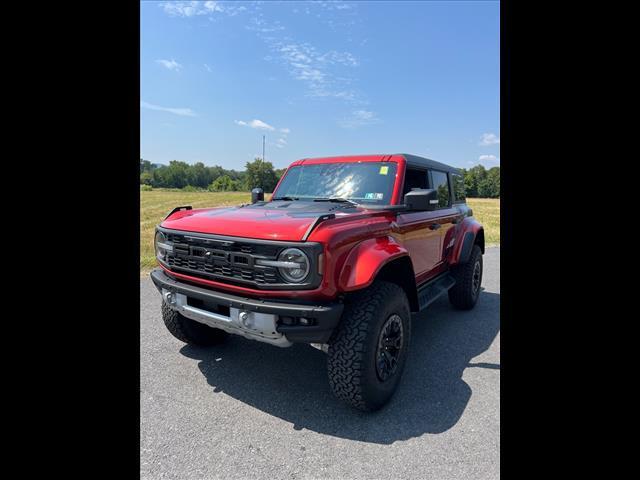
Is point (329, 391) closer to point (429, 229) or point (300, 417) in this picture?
point (300, 417)

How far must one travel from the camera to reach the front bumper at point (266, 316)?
2.09m

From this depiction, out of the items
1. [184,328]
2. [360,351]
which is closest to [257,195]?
[184,328]

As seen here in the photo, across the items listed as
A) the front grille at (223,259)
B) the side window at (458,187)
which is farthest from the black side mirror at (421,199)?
the side window at (458,187)

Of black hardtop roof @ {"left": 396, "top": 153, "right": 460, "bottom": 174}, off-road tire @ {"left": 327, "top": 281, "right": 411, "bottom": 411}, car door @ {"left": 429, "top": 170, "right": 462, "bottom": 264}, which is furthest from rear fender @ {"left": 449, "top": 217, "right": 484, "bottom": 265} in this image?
off-road tire @ {"left": 327, "top": 281, "right": 411, "bottom": 411}

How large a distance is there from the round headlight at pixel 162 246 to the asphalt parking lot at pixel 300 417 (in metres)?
1.03

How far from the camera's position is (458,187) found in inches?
200

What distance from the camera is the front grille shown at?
2.20 meters

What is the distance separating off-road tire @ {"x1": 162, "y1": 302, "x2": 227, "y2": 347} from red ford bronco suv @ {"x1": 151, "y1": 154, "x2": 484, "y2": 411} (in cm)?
1

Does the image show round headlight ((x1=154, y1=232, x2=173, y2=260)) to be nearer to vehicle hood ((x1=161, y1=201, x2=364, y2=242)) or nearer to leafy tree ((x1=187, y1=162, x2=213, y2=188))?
vehicle hood ((x1=161, y1=201, x2=364, y2=242))

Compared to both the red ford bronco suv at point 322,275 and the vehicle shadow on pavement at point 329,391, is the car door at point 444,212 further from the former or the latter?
the vehicle shadow on pavement at point 329,391

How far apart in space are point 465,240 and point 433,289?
3.78 ft
